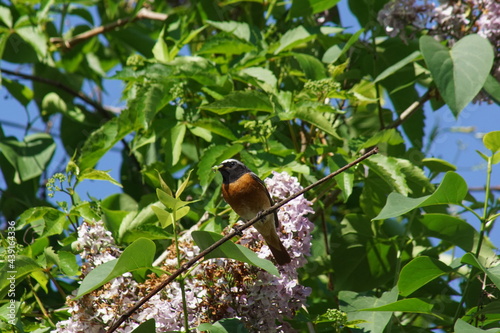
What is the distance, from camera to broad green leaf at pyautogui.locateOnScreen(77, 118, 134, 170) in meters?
3.22

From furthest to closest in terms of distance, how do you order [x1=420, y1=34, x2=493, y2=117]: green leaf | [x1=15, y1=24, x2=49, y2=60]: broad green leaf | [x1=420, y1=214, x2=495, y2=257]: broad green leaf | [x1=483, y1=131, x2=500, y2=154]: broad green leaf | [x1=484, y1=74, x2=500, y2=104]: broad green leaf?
[x1=15, y1=24, x2=49, y2=60]: broad green leaf
[x1=484, y1=74, x2=500, y2=104]: broad green leaf
[x1=420, y1=214, x2=495, y2=257]: broad green leaf
[x1=420, y1=34, x2=493, y2=117]: green leaf
[x1=483, y1=131, x2=500, y2=154]: broad green leaf

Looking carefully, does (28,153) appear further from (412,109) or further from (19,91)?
(412,109)

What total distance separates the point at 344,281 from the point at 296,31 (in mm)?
1415

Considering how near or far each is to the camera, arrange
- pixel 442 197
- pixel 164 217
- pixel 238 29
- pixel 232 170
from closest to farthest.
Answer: pixel 164 217
pixel 442 197
pixel 232 170
pixel 238 29

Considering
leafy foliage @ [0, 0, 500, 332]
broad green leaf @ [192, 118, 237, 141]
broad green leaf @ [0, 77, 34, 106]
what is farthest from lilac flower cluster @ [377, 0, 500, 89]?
broad green leaf @ [0, 77, 34, 106]

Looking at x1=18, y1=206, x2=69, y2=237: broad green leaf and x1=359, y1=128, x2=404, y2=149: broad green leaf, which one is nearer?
x1=18, y1=206, x2=69, y2=237: broad green leaf

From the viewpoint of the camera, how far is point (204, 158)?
9.93 feet

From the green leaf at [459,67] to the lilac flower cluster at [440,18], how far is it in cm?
40

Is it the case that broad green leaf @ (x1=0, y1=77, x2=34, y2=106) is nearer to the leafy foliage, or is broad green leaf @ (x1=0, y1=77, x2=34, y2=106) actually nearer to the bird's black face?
the leafy foliage

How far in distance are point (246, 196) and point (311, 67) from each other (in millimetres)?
890

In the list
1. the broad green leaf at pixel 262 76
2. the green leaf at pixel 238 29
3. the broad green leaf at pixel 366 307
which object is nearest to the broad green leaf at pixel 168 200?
the broad green leaf at pixel 366 307

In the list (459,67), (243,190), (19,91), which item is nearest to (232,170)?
(243,190)

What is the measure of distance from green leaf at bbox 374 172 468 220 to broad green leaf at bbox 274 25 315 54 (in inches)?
56.9

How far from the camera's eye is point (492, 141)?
94.8 inches
